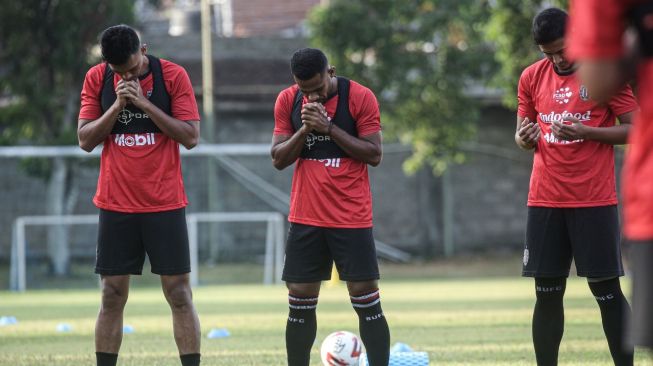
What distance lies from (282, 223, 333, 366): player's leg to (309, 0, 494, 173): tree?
18960 millimetres

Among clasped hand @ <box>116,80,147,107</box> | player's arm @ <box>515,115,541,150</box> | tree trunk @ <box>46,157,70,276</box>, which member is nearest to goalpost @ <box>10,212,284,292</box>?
tree trunk @ <box>46,157,70,276</box>

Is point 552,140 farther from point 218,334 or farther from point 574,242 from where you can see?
point 218,334

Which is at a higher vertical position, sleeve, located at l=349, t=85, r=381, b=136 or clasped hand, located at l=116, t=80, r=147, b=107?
clasped hand, located at l=116, t=80, r=147, b=107

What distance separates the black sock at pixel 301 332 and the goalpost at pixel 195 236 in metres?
15.1

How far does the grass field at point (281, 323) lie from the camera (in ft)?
32.3

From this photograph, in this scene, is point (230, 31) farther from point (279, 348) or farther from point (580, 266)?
point (580, 266)

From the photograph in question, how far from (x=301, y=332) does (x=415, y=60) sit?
20.2 m

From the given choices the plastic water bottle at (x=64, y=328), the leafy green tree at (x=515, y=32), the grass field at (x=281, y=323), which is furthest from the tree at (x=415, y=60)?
the plastic water bottle at (x=64, y=328)

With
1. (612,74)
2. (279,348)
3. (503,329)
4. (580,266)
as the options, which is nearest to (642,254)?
(612,74)

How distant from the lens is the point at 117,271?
740cm

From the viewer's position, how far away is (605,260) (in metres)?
7.19

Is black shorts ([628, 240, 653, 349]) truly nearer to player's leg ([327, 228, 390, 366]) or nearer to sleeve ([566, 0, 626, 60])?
sleeve ([566, 0, 626, 60])

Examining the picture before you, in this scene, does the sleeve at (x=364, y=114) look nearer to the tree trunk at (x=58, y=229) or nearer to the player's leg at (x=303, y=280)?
the player's leg at (x=303, y=280)

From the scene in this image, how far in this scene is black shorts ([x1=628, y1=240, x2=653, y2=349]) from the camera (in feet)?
12.8
